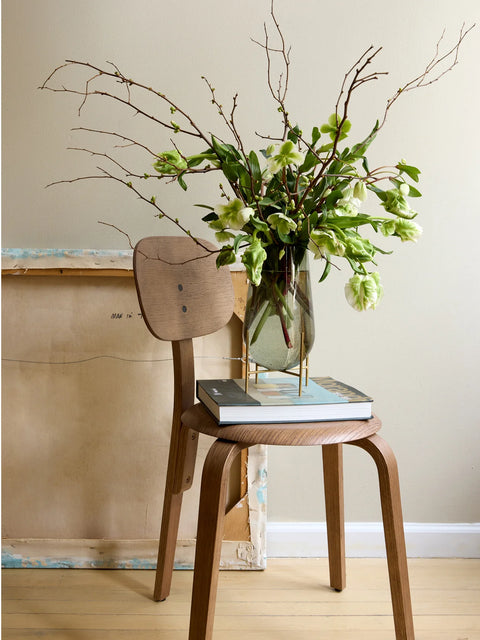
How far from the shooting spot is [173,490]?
124 cm

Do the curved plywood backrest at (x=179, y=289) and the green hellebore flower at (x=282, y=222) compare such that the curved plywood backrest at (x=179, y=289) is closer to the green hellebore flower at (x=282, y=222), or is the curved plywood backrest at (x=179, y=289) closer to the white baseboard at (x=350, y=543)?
the green hellebore flower at (x=282, y=222)

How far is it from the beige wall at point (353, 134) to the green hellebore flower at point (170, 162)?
1.38 feet

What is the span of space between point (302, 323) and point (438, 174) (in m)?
0.68

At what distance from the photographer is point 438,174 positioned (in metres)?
1.50

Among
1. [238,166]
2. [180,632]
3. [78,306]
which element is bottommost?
[180,632]

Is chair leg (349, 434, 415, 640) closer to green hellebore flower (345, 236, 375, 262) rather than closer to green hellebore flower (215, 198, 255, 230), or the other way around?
green hellebore flower (345, 236, 375, 262)

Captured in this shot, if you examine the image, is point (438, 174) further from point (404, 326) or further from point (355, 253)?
point (355, 253)

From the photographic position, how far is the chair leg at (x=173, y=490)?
4.03ft

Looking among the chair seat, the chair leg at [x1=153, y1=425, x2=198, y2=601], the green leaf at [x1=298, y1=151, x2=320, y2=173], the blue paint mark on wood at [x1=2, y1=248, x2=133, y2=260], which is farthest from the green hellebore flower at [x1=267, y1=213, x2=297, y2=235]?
the blue paint mark on wood at [x1=2, y1=248, x2=133, y2=260]

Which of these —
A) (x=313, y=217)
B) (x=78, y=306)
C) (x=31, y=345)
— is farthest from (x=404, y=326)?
(x=31, y=345)

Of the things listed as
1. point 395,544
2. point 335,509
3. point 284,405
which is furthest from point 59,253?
point 395,544

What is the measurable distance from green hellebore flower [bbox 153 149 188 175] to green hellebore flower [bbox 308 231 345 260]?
268 millimetres

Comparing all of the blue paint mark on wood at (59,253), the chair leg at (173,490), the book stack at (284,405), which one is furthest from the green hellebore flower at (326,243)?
the blue paint mark on wood at (59,253)

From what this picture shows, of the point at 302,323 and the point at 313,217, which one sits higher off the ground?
the point at 313,217
